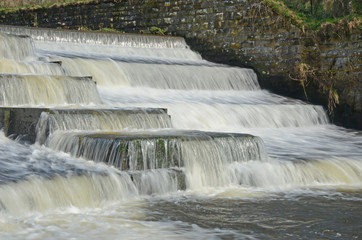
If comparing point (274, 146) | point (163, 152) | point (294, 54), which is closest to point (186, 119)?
point (274, 146)

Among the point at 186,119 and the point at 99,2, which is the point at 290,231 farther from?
the point at 99,2

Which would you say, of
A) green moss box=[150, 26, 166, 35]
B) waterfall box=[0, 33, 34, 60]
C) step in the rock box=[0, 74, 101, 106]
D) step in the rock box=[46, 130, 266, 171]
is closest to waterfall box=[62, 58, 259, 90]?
waterfall box=[0, 33, 34, 60]

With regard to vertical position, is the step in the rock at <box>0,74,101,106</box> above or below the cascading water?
above

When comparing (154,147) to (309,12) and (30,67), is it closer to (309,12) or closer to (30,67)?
(30,67)

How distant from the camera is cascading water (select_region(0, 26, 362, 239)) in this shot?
4957 mm

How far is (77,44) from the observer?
43.1ft

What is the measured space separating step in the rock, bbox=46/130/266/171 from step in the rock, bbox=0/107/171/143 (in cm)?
19

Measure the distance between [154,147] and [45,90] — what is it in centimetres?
269

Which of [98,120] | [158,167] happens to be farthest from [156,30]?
[158,167]

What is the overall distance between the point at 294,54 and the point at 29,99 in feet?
23.3

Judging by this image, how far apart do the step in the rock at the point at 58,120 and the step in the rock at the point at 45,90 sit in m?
0.79

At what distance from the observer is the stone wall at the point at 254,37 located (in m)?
12.5

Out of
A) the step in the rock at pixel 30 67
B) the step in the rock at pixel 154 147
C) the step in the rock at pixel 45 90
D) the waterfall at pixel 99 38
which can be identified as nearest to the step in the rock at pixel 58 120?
the step in the rock at pixel 154 147

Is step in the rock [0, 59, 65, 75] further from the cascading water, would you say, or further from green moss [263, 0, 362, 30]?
green moss [263, 0, 362, 30]
